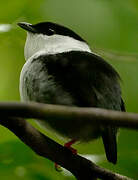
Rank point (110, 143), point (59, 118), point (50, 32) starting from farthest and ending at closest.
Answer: point (50, 32) → point (110, 143) → point (59, 118)

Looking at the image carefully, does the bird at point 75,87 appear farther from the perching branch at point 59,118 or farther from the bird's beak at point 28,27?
the bird's beak at point 28,27

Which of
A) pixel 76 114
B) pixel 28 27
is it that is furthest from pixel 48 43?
pixel 76 114

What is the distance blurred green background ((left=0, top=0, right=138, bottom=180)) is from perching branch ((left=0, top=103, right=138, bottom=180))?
18 cm

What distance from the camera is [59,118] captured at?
1634 mm

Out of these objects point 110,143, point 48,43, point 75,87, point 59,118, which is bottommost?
point 110,143

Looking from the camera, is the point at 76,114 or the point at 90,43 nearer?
the point at 76,114

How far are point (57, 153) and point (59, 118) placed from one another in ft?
3.58

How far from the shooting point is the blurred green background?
2.82 metres

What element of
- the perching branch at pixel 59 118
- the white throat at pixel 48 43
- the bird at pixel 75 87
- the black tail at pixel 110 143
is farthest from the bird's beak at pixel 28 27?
the perching branch at pixel 59 118

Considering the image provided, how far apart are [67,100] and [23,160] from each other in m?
0.48

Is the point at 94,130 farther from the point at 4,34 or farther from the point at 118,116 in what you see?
the point at 118,116

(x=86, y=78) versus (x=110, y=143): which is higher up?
(x=86, y=78)

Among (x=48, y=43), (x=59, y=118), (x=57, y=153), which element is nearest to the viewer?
(x=59, y=118)

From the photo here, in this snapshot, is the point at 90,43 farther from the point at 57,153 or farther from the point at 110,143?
the point at 57,153
